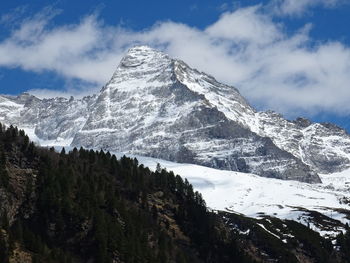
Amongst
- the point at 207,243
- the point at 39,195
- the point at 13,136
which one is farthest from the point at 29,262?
the point at 207,243

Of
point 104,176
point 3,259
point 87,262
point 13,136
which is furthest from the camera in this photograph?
point 104,176

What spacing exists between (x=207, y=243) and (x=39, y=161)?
48560mm

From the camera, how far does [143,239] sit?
16050 centimetres

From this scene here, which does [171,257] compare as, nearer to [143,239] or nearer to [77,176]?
[143,239]

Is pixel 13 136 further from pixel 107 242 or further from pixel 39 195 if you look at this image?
pixel 107 242

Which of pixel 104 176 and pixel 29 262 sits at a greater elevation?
pixel 104 176

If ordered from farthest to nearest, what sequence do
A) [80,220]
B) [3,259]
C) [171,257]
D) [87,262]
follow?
[171,257] → [80,220] → [87,262] → [3,259]

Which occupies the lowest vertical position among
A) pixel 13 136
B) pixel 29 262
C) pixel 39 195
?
pixel 29 262

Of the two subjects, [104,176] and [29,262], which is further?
[104,176]

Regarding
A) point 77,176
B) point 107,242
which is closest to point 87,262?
point 107,242

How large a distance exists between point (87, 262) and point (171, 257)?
28.3 m

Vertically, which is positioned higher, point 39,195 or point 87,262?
point 39,195

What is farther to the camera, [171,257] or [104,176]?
[104,176]

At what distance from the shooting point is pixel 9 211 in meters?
149
